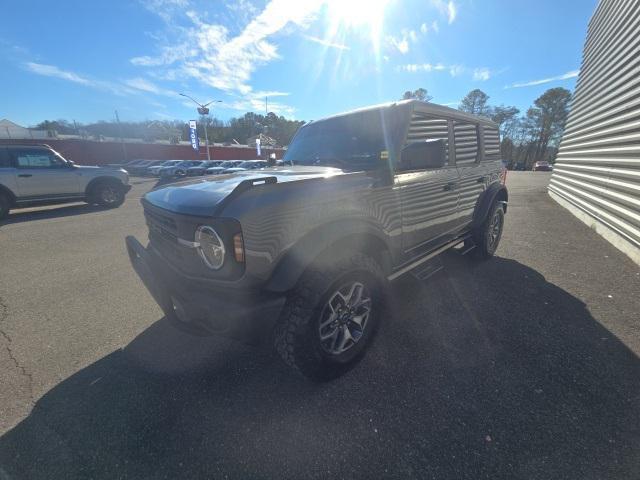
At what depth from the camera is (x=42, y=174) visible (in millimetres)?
8094

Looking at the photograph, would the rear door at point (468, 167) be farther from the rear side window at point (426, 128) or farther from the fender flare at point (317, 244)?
the fender flare at point (317, 244)

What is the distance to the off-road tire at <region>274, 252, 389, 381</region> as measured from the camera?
5.84 feet

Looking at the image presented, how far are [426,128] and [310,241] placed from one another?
1.89 meters

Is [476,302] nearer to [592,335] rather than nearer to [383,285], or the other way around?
[592,335]

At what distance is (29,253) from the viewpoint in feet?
16.4

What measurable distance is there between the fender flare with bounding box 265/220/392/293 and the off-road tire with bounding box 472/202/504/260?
253cm

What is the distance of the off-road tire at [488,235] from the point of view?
4090 mm

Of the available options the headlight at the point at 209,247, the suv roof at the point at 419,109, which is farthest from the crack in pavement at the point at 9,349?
the suv roof at the point at 419,109

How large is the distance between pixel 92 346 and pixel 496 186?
529 centimetres

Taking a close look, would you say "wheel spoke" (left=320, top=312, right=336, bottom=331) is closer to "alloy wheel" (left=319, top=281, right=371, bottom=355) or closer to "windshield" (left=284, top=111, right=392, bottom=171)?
"alloy wheel" (left=319, top=281, right=371, bottom=355)

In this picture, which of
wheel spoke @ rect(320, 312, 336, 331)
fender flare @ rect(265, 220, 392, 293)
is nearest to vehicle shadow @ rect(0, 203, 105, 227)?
fender flare @ rect(265, 220, 392, 293)

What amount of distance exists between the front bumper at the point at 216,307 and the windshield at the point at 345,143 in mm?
1394

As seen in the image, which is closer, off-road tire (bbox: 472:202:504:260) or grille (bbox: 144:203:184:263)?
grille (bbox: 144:203:184:263)

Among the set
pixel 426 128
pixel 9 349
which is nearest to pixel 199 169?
pixel 9 349
